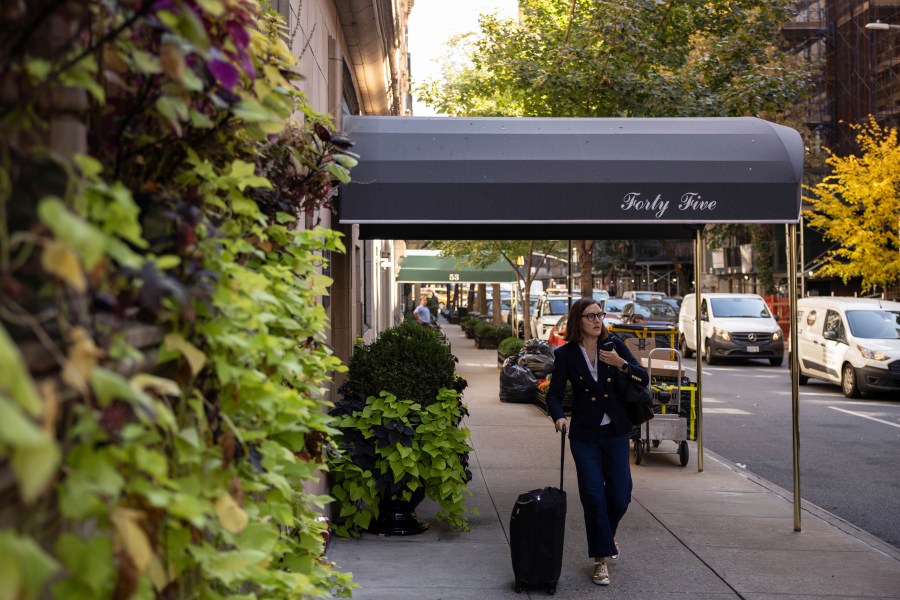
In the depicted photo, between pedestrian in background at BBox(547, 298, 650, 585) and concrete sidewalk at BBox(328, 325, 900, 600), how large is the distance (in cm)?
34

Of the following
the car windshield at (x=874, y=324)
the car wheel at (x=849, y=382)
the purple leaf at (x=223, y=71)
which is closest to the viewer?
the purple leaf at (x=223, y=71)

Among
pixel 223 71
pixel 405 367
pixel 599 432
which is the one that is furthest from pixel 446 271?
pixel 223 71

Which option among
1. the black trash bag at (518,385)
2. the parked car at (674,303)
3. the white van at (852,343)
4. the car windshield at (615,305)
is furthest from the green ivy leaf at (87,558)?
the car windshield at (615,305)

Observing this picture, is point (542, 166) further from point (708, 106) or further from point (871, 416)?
point (871, 416)

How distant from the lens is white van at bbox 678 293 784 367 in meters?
26.3

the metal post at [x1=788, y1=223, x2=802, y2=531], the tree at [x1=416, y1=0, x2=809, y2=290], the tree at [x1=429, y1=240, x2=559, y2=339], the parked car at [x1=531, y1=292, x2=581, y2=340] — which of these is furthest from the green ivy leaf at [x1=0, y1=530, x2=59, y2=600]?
the parked car at [x1=531, y1=292, x2=581, y2=340]

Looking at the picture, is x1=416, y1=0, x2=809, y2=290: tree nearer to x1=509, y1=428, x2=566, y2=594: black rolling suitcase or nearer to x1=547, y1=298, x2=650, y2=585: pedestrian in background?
x1=547, y1=298, x2=650, y2=585: pedestrian in background

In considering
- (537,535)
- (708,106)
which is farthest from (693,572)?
(708,106)

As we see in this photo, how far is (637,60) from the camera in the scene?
16062 mm

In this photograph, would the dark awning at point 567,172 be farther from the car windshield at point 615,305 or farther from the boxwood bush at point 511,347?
the car windshield at point 615,305

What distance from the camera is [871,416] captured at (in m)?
16.2

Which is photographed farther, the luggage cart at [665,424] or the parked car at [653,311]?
the parked car at [653,311]

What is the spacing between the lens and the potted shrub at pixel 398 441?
282 inches

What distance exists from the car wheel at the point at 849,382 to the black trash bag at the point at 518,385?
21.3 feet
